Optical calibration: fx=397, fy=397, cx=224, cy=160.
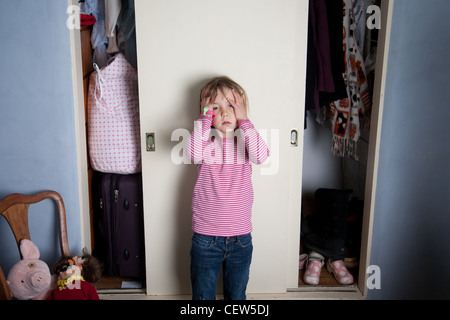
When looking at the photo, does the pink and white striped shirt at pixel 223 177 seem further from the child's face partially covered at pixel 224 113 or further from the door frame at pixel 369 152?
the door frame at pixel 369 152

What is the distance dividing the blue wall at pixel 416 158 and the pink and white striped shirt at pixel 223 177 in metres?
0.71

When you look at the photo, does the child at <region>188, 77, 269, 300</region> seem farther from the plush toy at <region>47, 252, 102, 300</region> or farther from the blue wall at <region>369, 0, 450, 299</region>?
the blue wall at <region>369, 0, 450, 299</region>

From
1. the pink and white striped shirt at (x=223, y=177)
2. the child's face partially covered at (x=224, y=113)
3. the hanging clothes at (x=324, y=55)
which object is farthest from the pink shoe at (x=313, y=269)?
the child's face partially covered at (x=224, y=113)

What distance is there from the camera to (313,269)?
2.22 meters

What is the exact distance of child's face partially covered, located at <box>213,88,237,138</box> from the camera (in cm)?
162

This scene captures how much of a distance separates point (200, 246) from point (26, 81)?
3.56 feet

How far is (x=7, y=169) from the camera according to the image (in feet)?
6.12

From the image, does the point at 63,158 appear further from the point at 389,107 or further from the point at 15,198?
the point at 389,107

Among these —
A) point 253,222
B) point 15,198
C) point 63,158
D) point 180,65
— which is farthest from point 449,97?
point 15,198

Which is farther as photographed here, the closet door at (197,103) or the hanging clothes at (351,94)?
the hanging clothes at (351,94)

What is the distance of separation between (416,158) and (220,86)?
98 centimetres

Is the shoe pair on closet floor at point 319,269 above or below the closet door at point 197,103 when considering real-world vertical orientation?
below

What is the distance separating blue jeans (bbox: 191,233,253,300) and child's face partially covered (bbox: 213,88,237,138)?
461 mm

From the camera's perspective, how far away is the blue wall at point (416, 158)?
176cm
